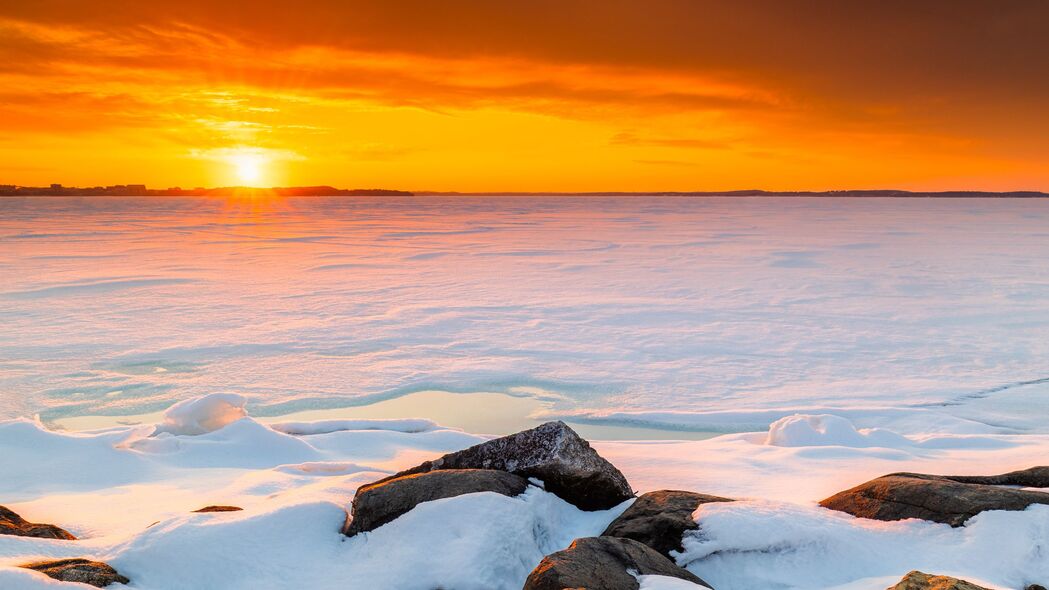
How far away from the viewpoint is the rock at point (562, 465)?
4.37 meters

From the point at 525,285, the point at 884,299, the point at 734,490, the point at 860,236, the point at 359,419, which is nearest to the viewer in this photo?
the point at 734,490

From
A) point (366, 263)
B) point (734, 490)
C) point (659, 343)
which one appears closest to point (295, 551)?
point (734, 490)

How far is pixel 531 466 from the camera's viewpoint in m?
4.42

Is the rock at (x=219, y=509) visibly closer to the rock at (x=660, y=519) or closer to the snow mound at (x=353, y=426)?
the rock at (x=660, y=519)

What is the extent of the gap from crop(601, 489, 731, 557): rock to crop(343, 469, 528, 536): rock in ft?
2.07

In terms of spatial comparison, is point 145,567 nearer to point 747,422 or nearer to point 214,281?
point 747,422

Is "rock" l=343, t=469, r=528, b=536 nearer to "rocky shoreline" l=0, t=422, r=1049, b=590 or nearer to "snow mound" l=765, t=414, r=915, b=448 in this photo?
"rocky shoreline" l=0, t=422, r=1049, b=590

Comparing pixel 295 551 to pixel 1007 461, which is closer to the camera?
pixel 295 551

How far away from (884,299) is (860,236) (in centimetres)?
1987

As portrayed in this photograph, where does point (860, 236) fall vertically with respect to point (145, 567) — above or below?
above

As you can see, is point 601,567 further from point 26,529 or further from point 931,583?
point 26,529

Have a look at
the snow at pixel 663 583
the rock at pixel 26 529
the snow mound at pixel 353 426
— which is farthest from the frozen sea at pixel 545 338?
the snow at pixel 663 583

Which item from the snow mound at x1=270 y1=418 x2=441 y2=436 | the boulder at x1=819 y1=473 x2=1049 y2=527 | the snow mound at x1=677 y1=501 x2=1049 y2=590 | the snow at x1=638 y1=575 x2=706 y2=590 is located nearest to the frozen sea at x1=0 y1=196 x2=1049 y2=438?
the snow mound at x1=270 y1=418 x2=441 y2=436

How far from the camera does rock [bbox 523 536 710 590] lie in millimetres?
3035
